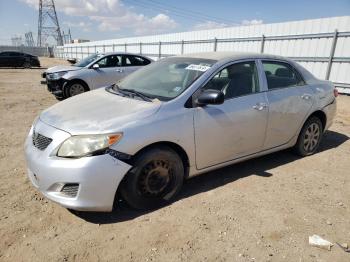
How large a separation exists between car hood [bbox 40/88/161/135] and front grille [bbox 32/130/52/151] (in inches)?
6.0

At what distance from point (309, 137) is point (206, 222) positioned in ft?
8.75

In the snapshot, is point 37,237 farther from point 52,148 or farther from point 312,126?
point 312,126

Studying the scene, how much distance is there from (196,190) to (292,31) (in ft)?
34.9

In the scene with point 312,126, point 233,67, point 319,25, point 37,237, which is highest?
point 319,25

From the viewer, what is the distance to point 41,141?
3.08 m

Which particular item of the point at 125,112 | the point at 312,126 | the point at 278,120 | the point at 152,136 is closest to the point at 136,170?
the point at 152,136

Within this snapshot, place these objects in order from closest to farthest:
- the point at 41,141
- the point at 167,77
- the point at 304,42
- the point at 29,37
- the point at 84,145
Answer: the point at 84,145
the point at 41,141
the point at 167,77
the point at 304,42
the point at 29,37

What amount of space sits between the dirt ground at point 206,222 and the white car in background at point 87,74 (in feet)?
17.2

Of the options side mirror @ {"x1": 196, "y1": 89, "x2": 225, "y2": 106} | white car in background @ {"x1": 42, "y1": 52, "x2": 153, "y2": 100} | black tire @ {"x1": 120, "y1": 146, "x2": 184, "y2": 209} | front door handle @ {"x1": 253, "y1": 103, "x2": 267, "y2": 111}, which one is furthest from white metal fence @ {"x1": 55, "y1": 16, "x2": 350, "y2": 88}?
black tire @ {"x1": 120, "y1": 146, "x2": 184, "y2": 209}

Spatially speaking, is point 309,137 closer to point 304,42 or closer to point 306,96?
point 306,96

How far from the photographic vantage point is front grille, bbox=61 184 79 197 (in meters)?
2.81

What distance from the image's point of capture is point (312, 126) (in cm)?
484

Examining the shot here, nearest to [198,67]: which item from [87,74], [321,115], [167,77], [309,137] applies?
[167,77]

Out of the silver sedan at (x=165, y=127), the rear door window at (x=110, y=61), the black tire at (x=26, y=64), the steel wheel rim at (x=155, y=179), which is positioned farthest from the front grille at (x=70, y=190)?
the black tire at (x=26, y=64)
